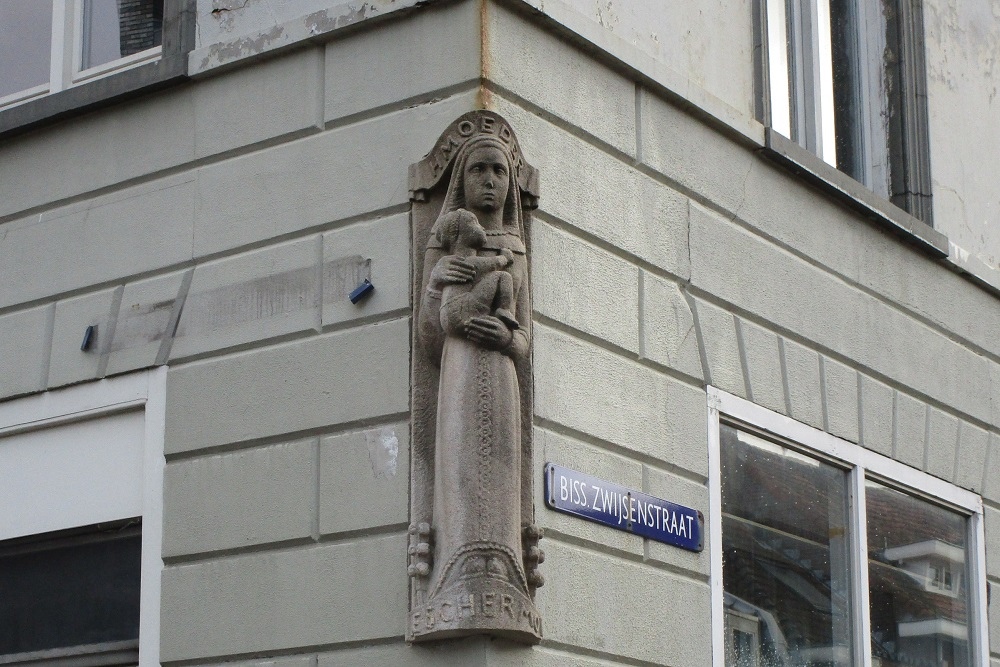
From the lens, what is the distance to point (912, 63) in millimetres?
11508

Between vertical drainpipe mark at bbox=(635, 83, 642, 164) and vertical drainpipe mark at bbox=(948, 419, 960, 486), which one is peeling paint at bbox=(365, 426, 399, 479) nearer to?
vertical drainpipe mark at bbox=(635, 83, 642, 164)

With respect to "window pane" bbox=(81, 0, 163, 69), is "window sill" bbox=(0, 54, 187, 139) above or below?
below

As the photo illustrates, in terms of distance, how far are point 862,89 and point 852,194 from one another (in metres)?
1.39

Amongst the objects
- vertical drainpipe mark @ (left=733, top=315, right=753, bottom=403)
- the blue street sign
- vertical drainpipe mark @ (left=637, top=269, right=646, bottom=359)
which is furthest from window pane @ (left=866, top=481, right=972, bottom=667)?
vertical drainpipe mark @ (left=637, top=269, right=646, bottom=359)

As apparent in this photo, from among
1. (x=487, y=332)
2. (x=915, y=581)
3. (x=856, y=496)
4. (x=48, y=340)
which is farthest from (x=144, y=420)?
(x=915, y=581)

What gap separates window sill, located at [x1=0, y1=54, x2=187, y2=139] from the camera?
30.0 feet

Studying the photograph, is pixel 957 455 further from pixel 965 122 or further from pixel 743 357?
pixel 965 122

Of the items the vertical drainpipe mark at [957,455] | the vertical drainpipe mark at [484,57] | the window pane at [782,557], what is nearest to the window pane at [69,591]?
the vertical drainpipe mark at [484,57]

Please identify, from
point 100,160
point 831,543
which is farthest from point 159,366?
point 831,543

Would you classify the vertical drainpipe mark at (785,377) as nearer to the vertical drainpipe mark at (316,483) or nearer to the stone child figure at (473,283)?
the stone child figure at (473,283)

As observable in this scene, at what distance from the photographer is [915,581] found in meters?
10.4

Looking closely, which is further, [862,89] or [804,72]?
[862,89]

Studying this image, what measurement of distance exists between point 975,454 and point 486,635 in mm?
4594

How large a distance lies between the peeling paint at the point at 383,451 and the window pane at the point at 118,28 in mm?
2653
